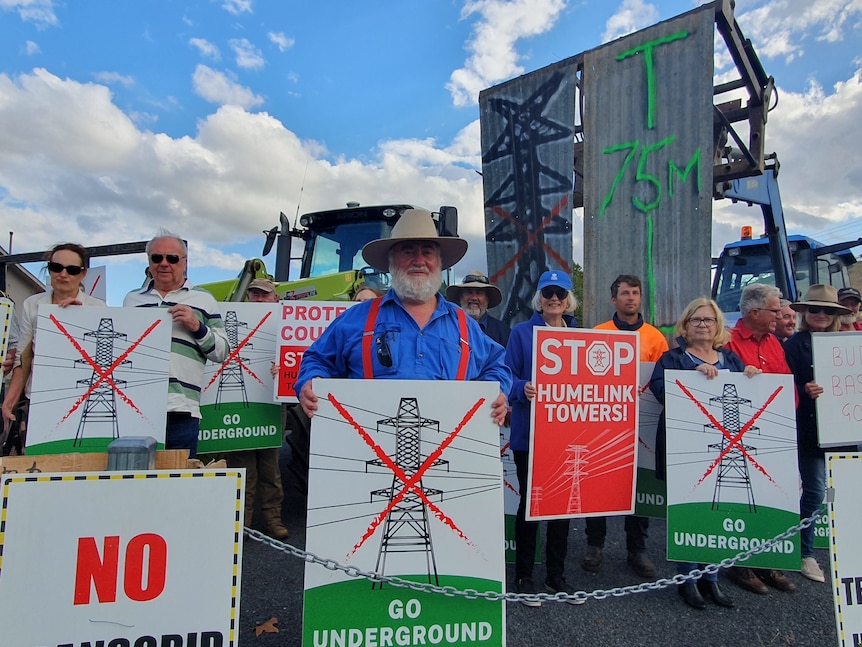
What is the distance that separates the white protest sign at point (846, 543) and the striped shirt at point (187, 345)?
3.35m

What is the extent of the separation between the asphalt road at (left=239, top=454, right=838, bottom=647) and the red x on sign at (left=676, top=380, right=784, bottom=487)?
847 mm

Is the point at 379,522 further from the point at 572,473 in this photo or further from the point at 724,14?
the point at 724,14

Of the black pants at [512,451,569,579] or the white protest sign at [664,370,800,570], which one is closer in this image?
the white protest sign at [664,370,800,570]

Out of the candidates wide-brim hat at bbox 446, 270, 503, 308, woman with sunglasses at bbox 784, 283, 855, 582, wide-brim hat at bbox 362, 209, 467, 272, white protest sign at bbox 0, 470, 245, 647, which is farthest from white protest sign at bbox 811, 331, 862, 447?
white protest sign at bbox 0, 470, 245, 647

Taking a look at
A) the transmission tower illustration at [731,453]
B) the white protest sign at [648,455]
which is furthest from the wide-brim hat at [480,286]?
the transmission tower illustration at [731,453]

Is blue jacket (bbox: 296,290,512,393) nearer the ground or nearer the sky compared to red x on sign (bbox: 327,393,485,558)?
nearer the sky

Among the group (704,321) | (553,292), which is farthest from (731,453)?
(553,292)

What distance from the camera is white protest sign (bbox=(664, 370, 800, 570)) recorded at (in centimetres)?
331

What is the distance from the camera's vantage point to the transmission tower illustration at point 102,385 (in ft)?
9.64

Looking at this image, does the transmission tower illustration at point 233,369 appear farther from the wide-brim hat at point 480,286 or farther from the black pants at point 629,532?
the black pants at point 629,532

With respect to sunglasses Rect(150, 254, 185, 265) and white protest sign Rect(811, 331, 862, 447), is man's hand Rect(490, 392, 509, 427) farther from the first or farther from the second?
white protest sign Rect(811, 331, 862, 447)

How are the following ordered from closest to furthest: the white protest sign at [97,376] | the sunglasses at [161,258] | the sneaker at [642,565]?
the white protest sign at [97,376]
the sunglasses at [161,258]
the sneaker at [642,565]

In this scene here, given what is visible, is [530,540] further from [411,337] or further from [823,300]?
[823,300]

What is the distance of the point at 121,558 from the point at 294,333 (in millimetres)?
2754
